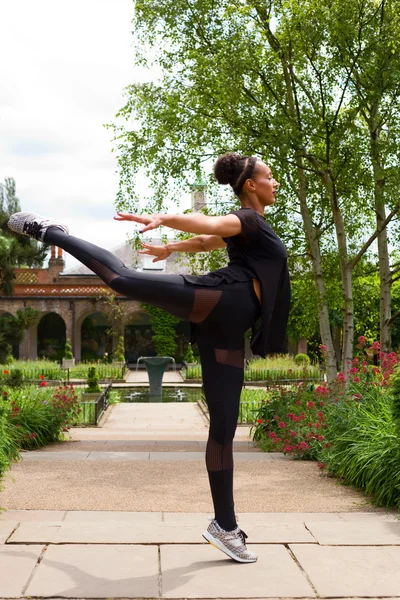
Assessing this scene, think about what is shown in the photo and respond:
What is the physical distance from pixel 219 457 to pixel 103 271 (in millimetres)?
972

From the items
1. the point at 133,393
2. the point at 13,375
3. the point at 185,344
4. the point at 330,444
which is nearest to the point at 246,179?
the point at 330,444

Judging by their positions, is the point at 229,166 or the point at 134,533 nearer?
the point at 229,166

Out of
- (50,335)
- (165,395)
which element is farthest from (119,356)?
(165,395)

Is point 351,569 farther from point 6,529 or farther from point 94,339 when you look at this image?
point 94,339

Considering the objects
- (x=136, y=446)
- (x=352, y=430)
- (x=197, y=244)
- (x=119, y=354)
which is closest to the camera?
(x=197, y=244)

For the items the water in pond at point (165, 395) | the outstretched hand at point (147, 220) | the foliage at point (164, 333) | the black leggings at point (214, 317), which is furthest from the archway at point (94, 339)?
the outstretched hand at point (147, 220)

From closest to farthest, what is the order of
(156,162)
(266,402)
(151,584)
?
(151,584) < (266,402) < (156,162)

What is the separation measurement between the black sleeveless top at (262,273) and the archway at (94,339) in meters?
32.8

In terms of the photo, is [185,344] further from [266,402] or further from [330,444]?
[330,444]

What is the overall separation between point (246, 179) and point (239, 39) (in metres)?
9.14

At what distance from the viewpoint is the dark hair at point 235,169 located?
3.40 meters

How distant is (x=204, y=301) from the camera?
10.2 ft

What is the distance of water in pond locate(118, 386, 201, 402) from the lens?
19.2 metres

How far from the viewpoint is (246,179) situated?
3400 millimetres
